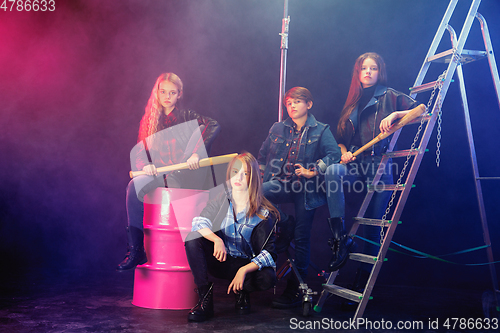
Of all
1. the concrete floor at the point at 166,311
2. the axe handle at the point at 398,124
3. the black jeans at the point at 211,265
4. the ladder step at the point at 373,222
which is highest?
the axe handle at the point at 398,124

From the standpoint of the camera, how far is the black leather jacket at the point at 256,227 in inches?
91.1

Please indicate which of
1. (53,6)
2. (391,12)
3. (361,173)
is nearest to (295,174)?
(361,173)

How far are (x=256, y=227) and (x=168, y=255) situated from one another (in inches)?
23.7

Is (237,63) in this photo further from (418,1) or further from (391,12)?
(418,1)

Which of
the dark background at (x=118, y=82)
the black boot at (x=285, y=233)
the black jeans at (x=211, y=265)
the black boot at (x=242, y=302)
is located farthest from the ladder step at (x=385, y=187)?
the dark background at (x=118, y=82)

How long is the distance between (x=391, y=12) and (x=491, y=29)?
852mm

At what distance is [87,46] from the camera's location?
12.6 ft

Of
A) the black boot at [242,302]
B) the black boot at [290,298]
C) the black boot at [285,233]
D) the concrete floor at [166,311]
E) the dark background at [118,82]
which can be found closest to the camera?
the concrete floor at [166,311]

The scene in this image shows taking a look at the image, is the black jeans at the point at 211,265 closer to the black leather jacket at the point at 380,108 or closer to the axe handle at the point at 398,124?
the axe handle at the point at 398,124

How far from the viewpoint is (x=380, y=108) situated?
263cm

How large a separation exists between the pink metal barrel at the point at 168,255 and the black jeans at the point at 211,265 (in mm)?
220

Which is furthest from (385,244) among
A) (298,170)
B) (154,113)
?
(154,113)

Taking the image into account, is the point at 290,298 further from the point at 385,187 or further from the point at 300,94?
the point at 300,94

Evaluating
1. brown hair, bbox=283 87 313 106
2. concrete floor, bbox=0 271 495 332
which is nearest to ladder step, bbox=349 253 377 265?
concrete floor, bbox=0 271 495 332
